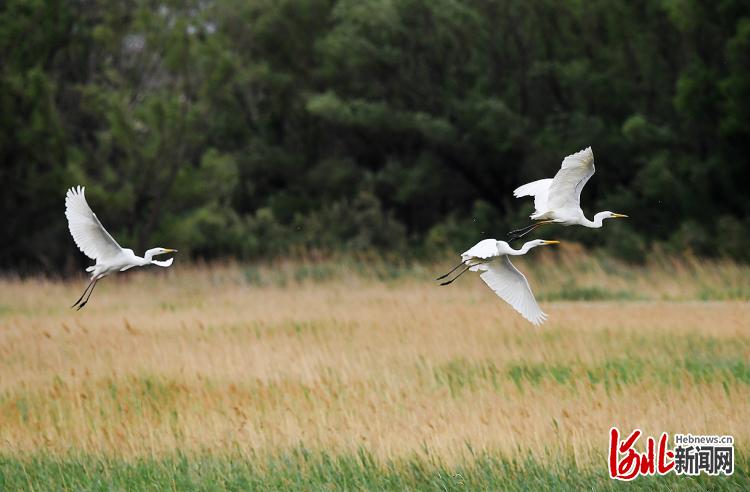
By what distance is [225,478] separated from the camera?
7.03 meters

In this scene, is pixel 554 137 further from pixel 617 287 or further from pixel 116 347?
pixel 116 347

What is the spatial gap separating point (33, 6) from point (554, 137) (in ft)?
37.9

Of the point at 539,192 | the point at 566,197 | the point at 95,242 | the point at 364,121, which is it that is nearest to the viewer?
the point at 566,197

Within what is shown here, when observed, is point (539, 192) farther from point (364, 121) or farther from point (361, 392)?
point (364, 121)

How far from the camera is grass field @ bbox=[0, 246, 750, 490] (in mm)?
7145

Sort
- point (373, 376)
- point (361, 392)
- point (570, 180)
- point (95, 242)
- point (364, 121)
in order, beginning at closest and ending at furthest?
point (570, 180) → point (95, 242) → point (361, 392) → point (373, 376) → point (364, 121)

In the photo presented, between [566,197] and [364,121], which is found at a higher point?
[364,121]

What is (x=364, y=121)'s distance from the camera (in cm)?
2886

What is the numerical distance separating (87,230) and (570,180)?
3.17m

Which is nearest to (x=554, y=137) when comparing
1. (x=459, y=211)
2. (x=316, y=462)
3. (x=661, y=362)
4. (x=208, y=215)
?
(x=459, y=211)
